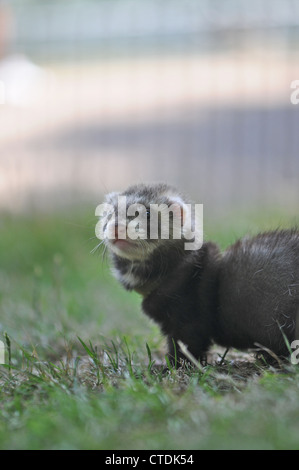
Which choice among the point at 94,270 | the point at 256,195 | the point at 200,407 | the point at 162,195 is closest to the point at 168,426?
the point at 200,407

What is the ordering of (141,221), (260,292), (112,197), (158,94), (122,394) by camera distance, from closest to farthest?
1. (122,394)
2. (260,292)
3. (141,221)
4. (112,197)
5. (158,94)

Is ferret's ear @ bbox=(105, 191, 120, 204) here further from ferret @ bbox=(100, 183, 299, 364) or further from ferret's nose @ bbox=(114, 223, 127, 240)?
ferret's nose @ bbox=(114, 223, 127, 240)

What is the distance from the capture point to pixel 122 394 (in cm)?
376

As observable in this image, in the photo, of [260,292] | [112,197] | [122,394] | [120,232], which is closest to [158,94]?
[112,197]

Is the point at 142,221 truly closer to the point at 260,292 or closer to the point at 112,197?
the point at 112,197

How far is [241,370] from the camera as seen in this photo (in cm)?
462

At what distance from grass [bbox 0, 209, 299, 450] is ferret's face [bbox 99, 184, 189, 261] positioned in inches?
27.3

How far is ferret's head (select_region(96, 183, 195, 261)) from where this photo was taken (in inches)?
191

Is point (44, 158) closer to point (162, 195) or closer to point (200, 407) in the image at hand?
point (162, 195)

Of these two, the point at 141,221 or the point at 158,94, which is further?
the point at 158,94

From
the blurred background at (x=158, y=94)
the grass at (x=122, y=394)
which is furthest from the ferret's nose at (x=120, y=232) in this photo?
the blurred background at (x=158, y=94)

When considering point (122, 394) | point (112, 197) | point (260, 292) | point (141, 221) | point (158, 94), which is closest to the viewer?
point (122, 394)
